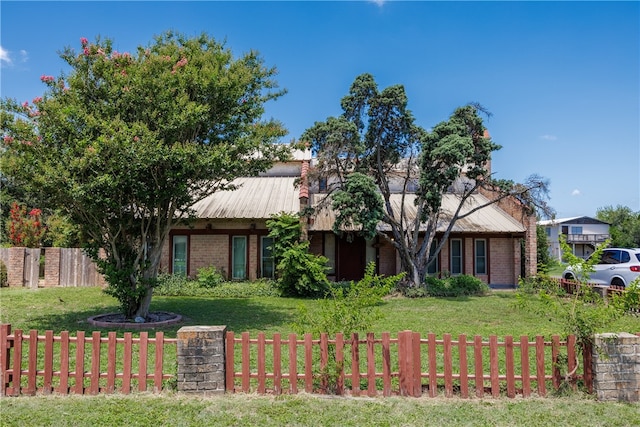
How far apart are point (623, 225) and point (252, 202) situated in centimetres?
5703

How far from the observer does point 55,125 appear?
10359 mm

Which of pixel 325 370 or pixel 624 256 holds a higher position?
pixel 624 256

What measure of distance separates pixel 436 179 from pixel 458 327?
6987mm

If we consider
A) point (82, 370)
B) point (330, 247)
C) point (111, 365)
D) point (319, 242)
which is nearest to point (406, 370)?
point (111, 365)

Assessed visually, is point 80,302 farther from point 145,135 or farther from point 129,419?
point 129,419

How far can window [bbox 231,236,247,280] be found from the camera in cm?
2059

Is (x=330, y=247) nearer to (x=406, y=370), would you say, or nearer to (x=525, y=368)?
(x=406, y=370)

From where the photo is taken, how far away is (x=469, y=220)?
22.9m

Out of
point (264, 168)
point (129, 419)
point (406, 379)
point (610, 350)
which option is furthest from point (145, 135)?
point (610, 350)

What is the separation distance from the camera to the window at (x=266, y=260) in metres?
20.5

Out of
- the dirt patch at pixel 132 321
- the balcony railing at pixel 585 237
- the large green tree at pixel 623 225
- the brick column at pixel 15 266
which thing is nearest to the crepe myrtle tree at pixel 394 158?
the dirt patch at pixel 132 321

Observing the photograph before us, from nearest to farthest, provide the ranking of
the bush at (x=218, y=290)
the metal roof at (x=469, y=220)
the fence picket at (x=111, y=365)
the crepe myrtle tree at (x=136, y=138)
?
the fence picket at (x=111, y=365) → the crepe myrtle tree at (x=136, y=138) → the bush at (x=218, y=290) → the metal roof at (x=469, y=220)

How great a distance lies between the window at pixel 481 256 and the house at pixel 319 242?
0.16ft

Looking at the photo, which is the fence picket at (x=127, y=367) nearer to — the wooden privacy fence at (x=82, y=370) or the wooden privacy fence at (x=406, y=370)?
the wooden privacy fence at (x=82, y=370)
